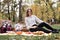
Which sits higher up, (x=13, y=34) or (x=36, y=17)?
(x=36, y=17)

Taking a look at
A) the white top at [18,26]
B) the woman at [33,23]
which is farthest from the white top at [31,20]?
the white top at [18,26]

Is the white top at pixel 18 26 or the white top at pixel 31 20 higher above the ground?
the white top at pixel 31 20

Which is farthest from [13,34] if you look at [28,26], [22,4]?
[22,4]

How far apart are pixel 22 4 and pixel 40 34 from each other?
0.59m

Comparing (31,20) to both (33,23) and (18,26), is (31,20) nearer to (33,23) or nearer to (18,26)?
(33,23)

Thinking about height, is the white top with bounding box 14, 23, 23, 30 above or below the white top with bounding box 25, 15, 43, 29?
below

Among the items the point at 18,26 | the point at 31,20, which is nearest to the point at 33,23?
the point at 31,20

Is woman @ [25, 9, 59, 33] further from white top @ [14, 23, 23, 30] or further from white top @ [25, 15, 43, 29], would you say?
white top @ [14, 23, 23, 30]

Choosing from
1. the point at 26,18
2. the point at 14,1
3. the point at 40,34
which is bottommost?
the point at 40,34

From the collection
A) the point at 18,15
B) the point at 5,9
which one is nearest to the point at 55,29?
the point at 18,15

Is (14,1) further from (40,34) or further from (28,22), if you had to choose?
(40,34)

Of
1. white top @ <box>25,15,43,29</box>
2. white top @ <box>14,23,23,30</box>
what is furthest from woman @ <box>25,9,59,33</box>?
white top @ <box>14,23,23,30</box>

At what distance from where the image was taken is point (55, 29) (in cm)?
379

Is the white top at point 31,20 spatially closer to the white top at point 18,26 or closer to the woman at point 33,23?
the woman at point 33,23
